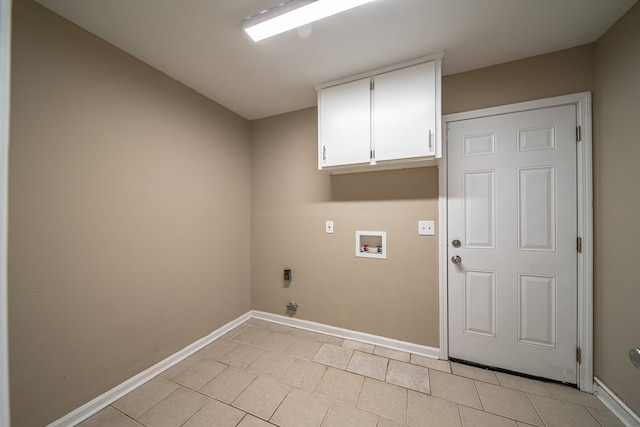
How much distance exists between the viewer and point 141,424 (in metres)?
1.28

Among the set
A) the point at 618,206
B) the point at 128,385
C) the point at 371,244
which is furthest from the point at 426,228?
the point at 128,385

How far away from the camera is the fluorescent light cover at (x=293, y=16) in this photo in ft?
3.88

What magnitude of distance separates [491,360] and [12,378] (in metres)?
3.01

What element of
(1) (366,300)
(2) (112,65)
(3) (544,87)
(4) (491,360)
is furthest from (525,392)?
(2) (112,65)

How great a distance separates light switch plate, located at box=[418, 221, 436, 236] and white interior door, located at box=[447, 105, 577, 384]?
0.42 feet

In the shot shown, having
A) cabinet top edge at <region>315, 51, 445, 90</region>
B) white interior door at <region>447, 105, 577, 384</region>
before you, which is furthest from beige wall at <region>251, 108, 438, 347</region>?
cabinet top edge at <region>315, 51, 445, 90</region>

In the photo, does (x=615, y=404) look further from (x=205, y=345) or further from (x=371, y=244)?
(x=205, y=345)

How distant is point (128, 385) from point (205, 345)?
0.60 meters

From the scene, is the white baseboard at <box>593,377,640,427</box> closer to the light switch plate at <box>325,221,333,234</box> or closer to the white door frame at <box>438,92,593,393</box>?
the white door frame at <box>438,92,593,393</box>

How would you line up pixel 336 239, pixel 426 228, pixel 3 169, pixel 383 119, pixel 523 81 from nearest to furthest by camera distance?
pixel 3 169 → pixel 523 81 → pixel 383 119 → pixel 426 228 → pixel 336 239

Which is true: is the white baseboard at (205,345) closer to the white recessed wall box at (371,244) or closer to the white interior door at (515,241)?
the white interior door at (515,241)

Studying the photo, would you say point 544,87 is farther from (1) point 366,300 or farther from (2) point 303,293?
(2) point 303,293

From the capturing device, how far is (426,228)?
74.5 inches

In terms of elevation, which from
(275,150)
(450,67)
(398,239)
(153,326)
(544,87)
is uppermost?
(450,67)
